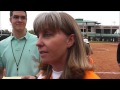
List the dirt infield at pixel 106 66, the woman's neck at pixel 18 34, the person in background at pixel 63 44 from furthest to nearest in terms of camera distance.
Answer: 1. the dirt infield at pixel 106 66
2. the woman's neck at pixel 18 34
3. the person in background at pixel 63 44

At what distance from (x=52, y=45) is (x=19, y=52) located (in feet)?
3.54

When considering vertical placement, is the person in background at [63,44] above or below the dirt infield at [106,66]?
above

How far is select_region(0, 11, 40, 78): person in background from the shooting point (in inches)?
71.8

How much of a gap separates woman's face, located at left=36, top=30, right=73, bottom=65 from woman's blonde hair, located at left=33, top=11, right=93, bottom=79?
0.06ft

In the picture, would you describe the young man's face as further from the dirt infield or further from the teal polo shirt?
the dirt infield

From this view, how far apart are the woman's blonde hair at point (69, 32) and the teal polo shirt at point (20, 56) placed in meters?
1.02

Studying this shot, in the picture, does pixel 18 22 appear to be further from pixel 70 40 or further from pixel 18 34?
pixel 70 40

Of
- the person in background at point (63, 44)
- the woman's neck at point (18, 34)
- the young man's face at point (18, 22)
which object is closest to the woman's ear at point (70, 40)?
the person in background at point (63, 44)

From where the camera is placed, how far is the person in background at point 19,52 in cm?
182

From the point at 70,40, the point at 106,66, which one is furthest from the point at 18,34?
the point at 106,66

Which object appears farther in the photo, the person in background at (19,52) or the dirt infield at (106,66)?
the dirt infield at (106,66)

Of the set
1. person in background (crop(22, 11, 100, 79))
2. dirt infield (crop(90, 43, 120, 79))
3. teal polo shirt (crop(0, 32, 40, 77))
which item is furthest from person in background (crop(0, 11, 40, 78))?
dirt infield (crop(90, 43, 120, 79))

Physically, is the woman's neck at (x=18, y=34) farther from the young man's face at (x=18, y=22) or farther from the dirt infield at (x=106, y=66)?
the dirt infield at (x=106, y=66)
